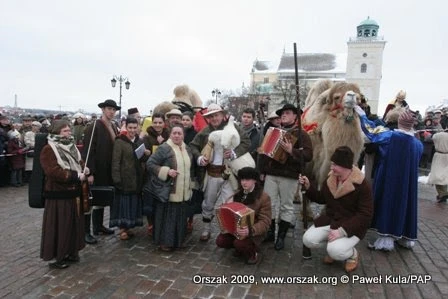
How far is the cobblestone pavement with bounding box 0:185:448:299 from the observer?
357 cm

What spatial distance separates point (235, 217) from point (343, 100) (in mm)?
2172

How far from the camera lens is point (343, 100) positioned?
4699 mm

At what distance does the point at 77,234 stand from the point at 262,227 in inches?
89.0

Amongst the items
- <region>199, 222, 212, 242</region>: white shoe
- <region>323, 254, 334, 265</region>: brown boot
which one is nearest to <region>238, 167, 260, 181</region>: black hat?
<region>199, 222, 212, 242</region>: white shoe

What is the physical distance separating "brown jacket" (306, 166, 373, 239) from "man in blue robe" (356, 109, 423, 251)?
0.82 meters

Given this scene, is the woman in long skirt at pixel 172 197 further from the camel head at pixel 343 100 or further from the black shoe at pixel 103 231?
the camel head at pixel 343 100

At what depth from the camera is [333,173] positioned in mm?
4184

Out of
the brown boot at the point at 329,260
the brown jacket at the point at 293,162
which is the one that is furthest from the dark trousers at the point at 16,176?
the brown boot at the point at 329,260

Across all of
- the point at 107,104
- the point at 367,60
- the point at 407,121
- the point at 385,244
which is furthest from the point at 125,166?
the point at 367,60

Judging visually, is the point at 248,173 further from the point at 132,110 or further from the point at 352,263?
the point at 132,110

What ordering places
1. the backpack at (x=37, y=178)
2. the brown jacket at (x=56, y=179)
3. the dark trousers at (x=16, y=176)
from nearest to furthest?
the brown jacket at (x=56, y=179)
the backpack at (x=37, y=178)
the dark trousers at (x=16, y=176)

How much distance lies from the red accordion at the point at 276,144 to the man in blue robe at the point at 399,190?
3.53ft

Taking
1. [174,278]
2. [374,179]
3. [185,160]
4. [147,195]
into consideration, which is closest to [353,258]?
[374,179]

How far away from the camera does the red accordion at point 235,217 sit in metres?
4.11
